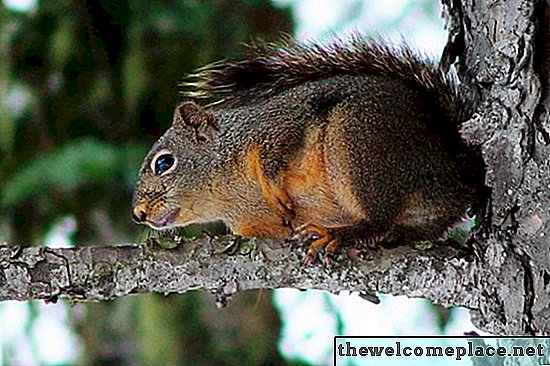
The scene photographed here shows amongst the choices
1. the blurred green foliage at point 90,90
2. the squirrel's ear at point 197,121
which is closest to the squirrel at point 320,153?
the squirrel's ear at point 197,121

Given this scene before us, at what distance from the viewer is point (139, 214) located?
3.33 ft

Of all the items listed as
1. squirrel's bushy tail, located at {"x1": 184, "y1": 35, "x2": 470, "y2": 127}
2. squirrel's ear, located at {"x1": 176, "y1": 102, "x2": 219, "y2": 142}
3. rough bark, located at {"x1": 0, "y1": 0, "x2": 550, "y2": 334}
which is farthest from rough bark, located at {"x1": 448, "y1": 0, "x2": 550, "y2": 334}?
squirrel's ear, located at {"x1": 176, "y1": 102, "x2": 219, "y2": 142}

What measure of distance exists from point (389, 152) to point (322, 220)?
0.40ft

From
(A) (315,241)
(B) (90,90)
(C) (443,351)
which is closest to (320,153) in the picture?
(A) (315,241)

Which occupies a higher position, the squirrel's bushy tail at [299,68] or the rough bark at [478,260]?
the squirrel's bushy tail at [299,68]

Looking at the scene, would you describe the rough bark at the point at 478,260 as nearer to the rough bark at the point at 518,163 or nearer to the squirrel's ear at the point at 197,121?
the rough bark at the point at 518,163

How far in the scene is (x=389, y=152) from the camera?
2.98ft

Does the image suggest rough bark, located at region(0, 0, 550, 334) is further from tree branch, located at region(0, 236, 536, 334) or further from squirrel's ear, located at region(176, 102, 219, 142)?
squirrel's ear, located at region(176, 102, 219, 142)

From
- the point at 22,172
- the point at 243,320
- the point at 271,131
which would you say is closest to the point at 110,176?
the point at 22,172

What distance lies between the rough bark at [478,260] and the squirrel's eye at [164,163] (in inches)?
8.5

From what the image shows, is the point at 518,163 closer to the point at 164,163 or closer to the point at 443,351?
the point at 443,351

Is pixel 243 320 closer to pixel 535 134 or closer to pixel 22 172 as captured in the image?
pixel 22 172

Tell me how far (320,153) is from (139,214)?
0.72ft

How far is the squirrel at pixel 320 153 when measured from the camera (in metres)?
0.91
